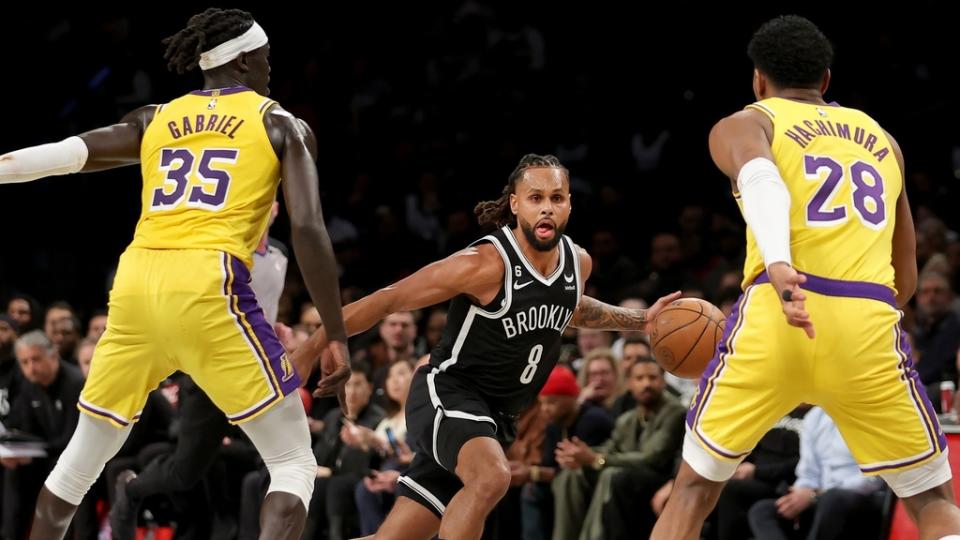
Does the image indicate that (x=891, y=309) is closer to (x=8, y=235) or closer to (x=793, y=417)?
(x=793, y=417)

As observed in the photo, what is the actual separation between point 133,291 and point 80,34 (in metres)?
10.2

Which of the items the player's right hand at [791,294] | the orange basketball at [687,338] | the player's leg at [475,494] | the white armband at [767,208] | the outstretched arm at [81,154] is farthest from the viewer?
the orange basketball at [687,338]

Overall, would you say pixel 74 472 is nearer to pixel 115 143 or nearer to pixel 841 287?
pixel 115 143

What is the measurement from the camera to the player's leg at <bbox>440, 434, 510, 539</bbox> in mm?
5305

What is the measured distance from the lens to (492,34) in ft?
46.8

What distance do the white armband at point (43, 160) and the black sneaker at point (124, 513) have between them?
121 inches

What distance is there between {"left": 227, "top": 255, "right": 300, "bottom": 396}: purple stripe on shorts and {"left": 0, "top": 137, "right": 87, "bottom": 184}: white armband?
691mm

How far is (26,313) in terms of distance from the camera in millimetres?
11430

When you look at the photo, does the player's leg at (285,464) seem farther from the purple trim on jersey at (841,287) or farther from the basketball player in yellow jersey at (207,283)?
the purple trim on jersey at (841,287)

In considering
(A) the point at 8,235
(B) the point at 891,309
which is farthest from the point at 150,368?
(A) the point at 8,235

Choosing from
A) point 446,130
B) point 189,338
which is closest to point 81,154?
point 189,338

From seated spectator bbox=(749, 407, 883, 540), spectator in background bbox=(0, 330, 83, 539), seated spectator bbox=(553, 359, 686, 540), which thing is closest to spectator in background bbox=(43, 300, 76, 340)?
spectator in background bbox=(0, 330, 83, 539)

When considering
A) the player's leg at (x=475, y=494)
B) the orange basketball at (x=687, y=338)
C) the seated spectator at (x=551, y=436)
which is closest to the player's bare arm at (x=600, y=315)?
the orange basketball at (x=687, y=338)

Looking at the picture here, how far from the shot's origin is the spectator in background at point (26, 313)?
11.4m
